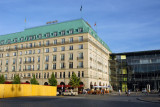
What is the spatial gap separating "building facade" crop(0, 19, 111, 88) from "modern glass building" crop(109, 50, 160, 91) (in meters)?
6.27

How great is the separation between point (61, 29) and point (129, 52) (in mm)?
33516

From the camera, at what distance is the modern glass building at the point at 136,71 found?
81.1 m

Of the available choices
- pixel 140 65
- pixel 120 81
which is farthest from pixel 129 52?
pixel 120 81

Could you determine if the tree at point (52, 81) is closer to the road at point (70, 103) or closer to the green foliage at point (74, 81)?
the green foliage at point (74, 81)

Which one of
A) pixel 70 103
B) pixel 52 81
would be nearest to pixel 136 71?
pixel 52 81

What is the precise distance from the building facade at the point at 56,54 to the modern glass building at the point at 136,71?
20.6 ft

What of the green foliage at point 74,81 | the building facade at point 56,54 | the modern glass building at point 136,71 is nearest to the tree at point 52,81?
the building facade at point 56,54

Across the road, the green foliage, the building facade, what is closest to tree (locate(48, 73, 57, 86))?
the building facade

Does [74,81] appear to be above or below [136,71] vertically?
below

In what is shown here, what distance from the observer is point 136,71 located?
83625mm

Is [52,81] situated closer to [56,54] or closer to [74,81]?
[74,81]

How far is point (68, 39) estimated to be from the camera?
230 ft

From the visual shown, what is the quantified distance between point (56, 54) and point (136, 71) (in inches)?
1431

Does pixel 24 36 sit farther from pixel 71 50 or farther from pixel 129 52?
pixel 129 52
